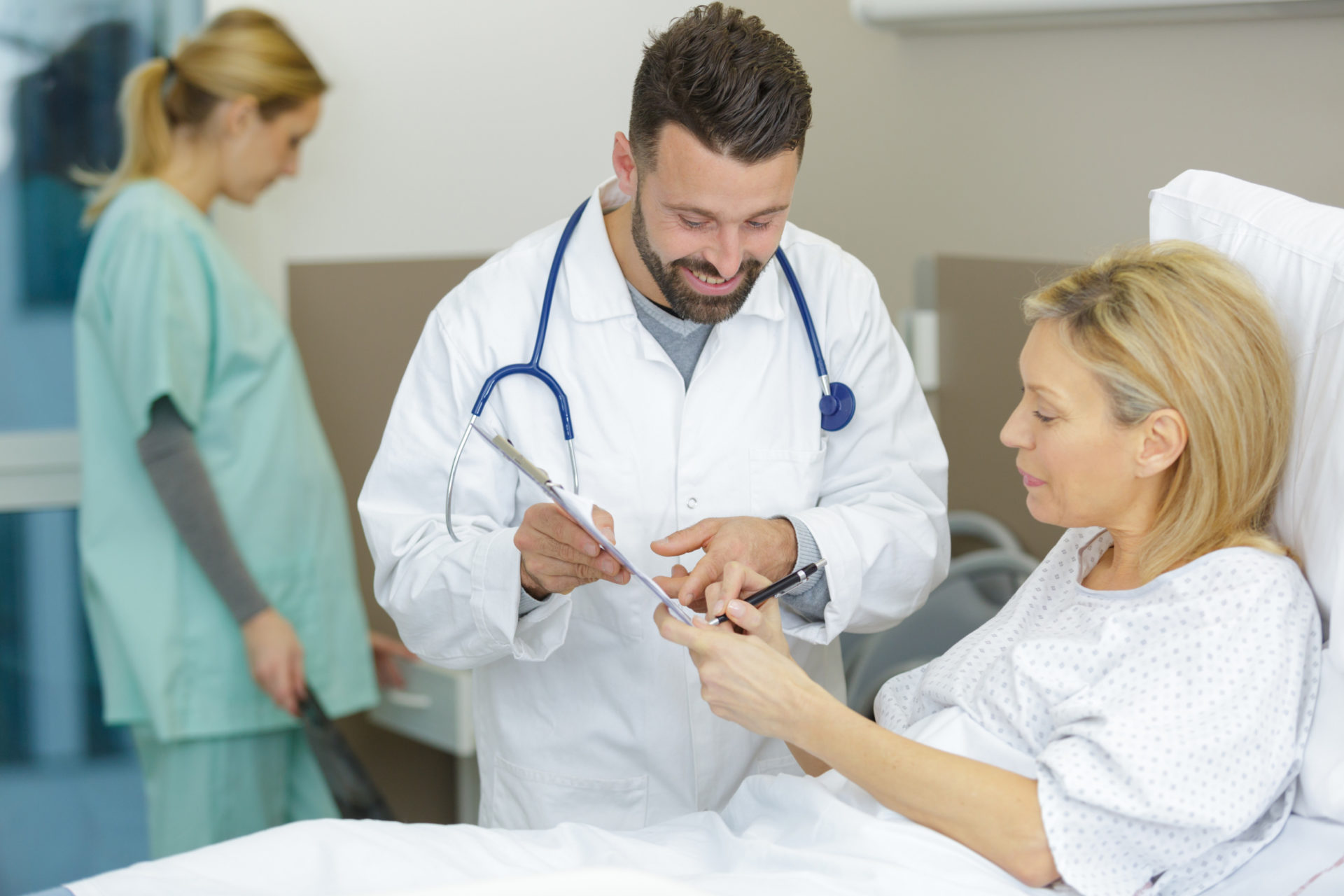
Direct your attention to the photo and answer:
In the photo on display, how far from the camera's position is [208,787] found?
2061 millimetres

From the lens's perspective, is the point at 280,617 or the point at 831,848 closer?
the point at 831,848

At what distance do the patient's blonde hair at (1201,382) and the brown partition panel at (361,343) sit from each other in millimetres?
1522

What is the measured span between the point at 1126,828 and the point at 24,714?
6.54 ft

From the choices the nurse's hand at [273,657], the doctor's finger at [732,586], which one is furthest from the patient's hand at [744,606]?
the nurse's hand at [273,657]

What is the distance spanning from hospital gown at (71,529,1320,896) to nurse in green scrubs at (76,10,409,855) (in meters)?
1.05

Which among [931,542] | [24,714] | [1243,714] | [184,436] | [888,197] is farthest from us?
[888,197]

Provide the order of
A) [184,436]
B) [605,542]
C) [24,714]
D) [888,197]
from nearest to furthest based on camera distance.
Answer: [605,542] → [184,436] → [24,714] → [888,197]

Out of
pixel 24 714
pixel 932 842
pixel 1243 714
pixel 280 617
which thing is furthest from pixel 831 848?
pixel 24 714

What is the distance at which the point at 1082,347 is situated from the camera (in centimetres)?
113

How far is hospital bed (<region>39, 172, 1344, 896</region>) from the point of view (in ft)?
3.26

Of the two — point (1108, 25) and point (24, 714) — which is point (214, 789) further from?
point (1108, 25)

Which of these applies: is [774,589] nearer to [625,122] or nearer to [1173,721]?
[1173,721]

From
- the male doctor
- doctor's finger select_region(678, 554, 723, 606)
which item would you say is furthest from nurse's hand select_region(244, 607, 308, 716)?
doctor's finger select_region(678, 554, 723, 606)

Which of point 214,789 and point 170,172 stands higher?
point 170,172
